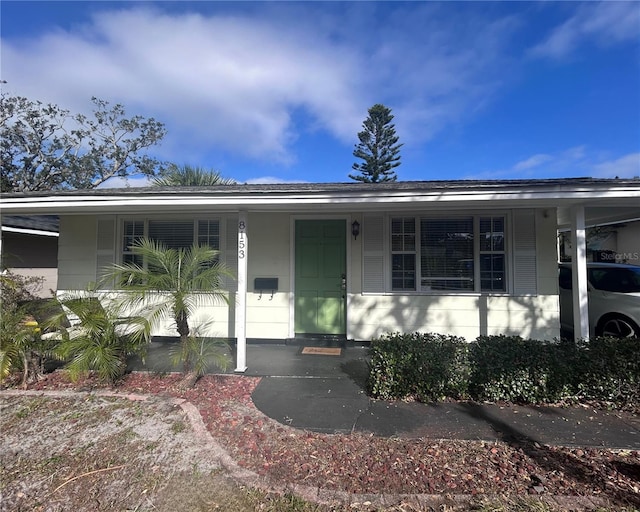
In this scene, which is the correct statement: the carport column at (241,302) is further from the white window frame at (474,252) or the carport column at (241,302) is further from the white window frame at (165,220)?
the white window frame at (474,252)

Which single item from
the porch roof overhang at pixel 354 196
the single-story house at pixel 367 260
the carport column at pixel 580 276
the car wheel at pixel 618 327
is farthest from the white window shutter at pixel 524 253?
the car wheel at pixel 618 327

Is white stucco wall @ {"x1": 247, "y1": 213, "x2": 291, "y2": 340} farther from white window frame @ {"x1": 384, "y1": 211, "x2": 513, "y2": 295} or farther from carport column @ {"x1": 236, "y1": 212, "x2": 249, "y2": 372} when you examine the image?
white window frame @ {"x1": 384, "y1": 211, "x2": 513, "y2": 295}

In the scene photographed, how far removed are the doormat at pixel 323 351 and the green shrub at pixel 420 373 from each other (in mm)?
1812

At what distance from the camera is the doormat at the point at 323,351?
568 centimetres

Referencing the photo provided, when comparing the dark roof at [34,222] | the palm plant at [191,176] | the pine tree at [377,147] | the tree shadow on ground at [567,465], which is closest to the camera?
the tree shadow on ground at [567,465]

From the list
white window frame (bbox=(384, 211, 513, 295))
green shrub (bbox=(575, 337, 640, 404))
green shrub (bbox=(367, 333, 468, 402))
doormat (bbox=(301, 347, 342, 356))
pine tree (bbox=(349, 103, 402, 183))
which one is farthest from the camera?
pine tree (bbox=(349, 103, 402, 183))

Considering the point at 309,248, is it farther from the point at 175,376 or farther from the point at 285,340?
the point at 175,376

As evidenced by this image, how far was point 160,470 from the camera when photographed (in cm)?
256

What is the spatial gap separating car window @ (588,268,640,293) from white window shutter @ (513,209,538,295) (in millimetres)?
1972

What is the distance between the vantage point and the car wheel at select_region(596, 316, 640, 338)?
6004 mm

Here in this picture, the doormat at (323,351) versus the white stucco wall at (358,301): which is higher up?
the white stucco wall at (358,301)

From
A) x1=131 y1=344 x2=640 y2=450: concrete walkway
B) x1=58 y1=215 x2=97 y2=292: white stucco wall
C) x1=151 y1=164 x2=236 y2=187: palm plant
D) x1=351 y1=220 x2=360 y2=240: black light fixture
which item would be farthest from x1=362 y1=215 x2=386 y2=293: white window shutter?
x1=151 y1=164 x2=236 y2=187: palm plant

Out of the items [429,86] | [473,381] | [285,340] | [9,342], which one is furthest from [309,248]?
[429,86]

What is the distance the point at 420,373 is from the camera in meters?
3.73
